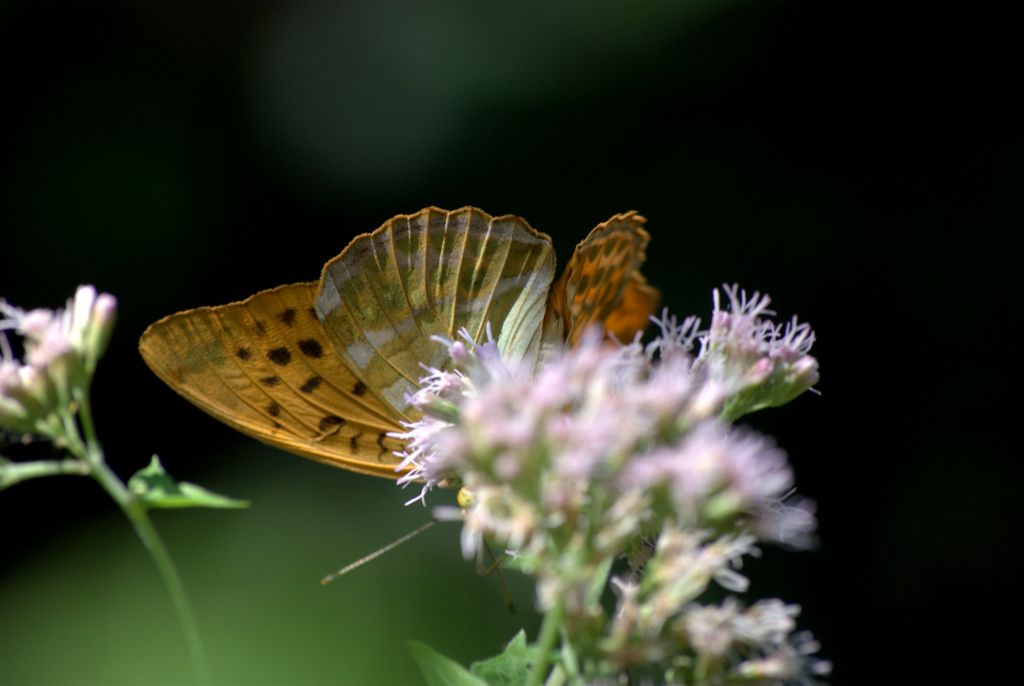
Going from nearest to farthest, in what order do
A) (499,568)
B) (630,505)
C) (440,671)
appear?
(630,505), (440,671), (499,568)

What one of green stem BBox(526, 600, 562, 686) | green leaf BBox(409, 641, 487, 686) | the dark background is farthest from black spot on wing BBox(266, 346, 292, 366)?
the dark background

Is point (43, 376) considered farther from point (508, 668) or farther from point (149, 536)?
point (508, 668)

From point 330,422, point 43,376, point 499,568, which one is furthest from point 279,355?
point 499,568

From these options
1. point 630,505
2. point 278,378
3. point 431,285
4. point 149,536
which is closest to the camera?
point 630,505

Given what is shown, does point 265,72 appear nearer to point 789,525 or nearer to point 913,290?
point 913,290

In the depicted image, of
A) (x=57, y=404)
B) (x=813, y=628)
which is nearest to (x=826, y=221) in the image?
(x=813, y=628)

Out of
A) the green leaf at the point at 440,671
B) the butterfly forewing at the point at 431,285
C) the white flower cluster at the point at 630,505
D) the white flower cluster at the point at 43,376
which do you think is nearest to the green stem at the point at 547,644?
the white flower cluster at the point at 630,505

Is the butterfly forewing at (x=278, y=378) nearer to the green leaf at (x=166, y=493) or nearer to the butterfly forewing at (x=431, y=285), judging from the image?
the butterfly forewing at (x=431, y=285)
